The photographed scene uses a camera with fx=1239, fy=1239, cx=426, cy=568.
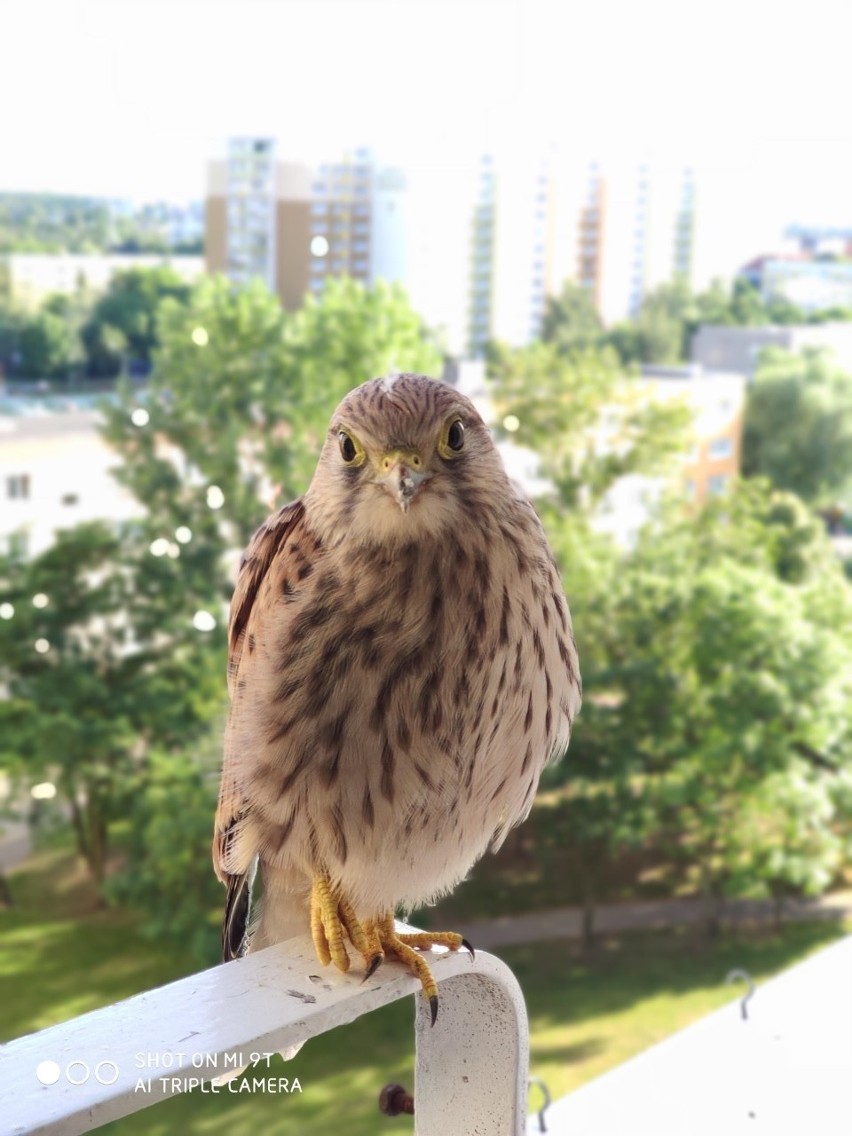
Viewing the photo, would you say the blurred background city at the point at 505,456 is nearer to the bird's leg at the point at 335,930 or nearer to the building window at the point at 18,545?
the building window at the point at 18,545

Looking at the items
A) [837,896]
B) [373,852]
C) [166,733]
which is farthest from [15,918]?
[373,852]

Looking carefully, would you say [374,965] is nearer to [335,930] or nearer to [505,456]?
[335,930]

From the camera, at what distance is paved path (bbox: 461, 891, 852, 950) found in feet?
18.9

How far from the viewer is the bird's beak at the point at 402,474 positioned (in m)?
0.79

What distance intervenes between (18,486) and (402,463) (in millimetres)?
4596

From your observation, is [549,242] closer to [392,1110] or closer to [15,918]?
[15,918]

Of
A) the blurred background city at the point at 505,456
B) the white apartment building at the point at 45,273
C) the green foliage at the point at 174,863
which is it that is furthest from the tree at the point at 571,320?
the green foliage at the point at 174,863

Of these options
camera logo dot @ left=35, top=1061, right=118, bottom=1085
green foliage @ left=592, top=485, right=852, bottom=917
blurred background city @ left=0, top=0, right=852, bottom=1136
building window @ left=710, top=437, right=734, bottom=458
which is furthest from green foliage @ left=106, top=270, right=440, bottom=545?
camera logo dot @ left=35, top=1061, right=118, bottom=1085

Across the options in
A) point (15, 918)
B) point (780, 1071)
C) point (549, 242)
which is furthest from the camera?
point (549, 242)

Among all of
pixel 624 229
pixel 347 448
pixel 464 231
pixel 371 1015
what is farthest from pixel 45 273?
pixel 347 448

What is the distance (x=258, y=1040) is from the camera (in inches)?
26.5

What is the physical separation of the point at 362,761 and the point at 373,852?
0.08 meters

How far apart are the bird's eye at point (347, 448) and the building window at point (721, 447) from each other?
573 cm

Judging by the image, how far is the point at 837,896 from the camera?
597 cm
